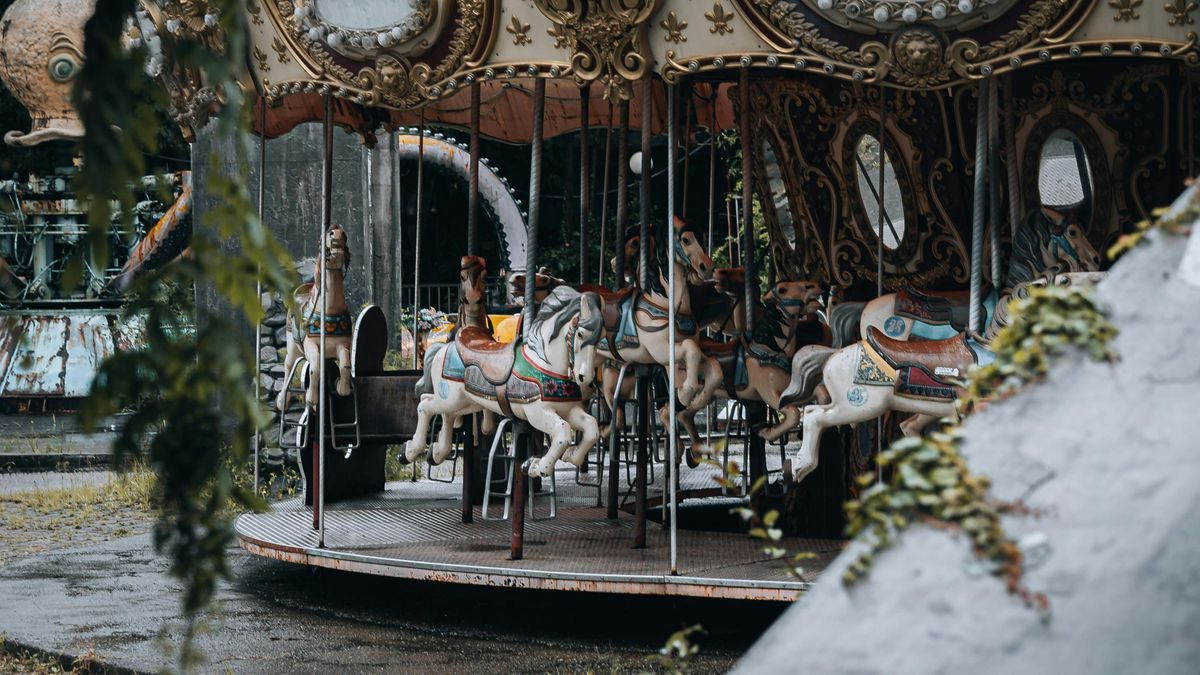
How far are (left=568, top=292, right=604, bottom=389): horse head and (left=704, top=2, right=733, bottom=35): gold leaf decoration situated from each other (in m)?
1.67

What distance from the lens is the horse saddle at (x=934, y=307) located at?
9070 mm

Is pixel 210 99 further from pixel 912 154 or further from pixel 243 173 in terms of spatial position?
pixel 243 173

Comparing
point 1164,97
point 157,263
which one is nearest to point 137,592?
point 1164,97

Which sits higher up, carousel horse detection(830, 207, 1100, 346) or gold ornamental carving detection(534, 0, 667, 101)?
gold ornamental carving detection(534, 0, 667, 101)

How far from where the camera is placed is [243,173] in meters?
2.75

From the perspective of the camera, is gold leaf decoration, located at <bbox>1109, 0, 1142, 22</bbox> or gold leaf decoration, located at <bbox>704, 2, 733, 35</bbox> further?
gold leaf decoration, located at <bbox>704, 2, 733, 35</bbox>

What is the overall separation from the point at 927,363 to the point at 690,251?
161 cm

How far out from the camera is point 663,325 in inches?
357

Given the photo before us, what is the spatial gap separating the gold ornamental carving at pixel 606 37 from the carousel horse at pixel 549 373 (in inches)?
49.2

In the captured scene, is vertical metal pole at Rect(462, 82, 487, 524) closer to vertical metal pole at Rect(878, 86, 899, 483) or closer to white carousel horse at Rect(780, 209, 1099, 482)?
vertical metal pole at Rect(878, 86, 899, 483)

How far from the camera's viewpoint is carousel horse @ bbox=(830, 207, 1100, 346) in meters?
8.16

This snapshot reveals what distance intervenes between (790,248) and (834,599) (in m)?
9.11

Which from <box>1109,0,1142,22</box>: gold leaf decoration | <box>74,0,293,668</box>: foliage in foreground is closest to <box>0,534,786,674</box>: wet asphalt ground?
<box>1109,0,1142,22</box>: gold leaf decoration

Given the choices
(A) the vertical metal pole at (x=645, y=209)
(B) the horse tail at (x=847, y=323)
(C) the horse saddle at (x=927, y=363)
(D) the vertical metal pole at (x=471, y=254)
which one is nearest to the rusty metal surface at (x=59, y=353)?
(D) the vertical metal pole at (x=471, y=254)
